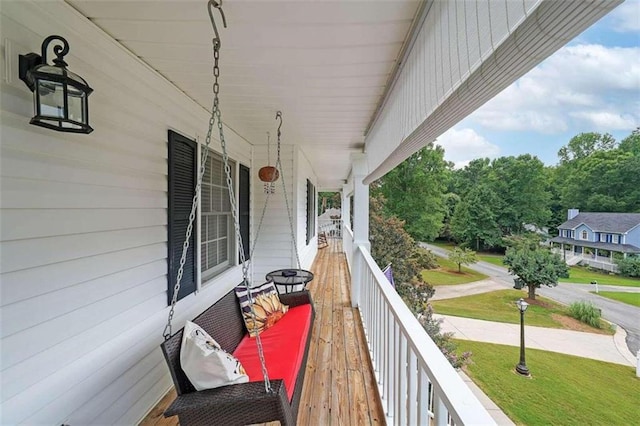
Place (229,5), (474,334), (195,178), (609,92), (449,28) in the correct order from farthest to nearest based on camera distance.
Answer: (474,334) → (195,178) → (609,92) → (229,5) → (449,28)

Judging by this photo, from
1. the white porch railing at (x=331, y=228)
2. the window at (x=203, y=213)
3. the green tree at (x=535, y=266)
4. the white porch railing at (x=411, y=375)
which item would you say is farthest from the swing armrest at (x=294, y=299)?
the white porch railing at (x=331, y=228)

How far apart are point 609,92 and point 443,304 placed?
9.29 metres

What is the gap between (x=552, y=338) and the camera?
5621 millimetres

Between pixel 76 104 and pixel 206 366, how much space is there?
1.49 m

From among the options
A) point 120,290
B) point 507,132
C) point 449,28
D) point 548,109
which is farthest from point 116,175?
point 507,132

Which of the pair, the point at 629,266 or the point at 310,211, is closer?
the point at 629,266

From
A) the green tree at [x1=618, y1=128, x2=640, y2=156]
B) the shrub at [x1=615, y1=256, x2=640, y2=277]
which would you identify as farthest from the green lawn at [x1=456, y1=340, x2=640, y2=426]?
the green tree at [x1=618, y1=128, x2=640, y2=156]

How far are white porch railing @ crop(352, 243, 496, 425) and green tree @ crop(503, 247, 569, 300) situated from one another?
297 centimetres

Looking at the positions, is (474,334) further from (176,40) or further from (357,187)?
(176,40)

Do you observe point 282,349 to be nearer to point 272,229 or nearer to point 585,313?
point 272,229

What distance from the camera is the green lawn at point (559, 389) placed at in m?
3.67

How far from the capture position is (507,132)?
496 centimetres

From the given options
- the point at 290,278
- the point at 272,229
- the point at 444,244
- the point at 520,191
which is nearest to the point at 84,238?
the point at 290,278

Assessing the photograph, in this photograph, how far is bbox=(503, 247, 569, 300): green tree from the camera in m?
4.32
